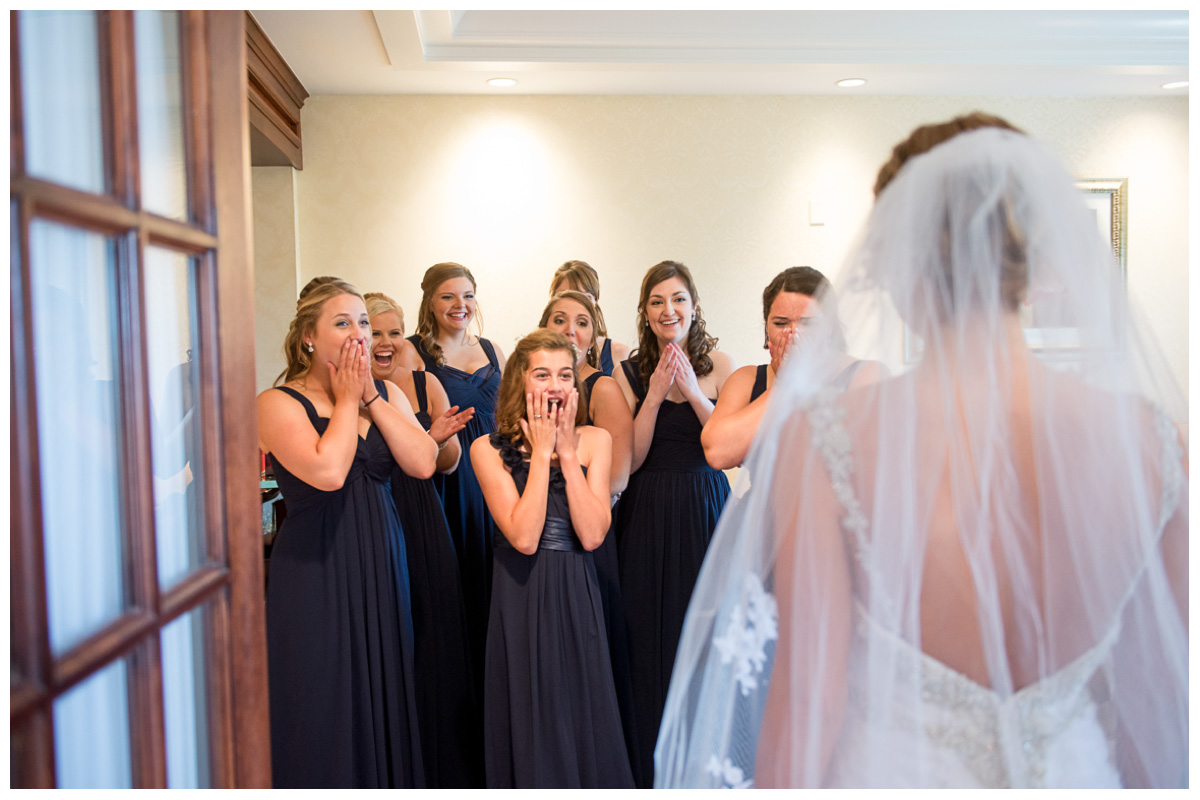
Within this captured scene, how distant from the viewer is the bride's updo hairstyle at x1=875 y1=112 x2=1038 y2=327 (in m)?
0.91

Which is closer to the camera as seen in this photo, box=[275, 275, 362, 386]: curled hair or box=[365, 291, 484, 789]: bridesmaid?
box=[275, 275, 362, 386]: curled hair

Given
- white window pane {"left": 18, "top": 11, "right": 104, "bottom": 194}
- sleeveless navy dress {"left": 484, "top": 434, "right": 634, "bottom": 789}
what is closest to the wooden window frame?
white window pane {"left": 18, "top": 11, "right": 104, "bottom": 194}

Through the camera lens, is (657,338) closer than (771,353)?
No

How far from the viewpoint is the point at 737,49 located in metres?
3.40

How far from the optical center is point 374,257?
3.87 metres

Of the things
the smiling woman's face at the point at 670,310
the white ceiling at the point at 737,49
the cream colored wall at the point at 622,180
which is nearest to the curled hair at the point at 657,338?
the smiling woman's face at the point at 670,310

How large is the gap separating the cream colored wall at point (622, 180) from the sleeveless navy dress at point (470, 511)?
1.28m

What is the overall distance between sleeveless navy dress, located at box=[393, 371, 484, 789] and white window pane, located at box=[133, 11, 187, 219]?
4.46 ft

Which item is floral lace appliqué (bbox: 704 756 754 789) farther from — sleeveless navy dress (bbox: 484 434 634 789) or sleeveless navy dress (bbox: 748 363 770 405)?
sleeveless navy dress (bbox: 748 363 770 405)

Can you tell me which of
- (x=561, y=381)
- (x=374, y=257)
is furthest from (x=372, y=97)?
(x=561, y=381)

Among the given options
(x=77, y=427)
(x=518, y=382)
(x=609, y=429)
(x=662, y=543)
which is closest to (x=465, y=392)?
(x=609, y=429)

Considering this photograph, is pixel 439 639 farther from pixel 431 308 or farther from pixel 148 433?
pixel 148 433

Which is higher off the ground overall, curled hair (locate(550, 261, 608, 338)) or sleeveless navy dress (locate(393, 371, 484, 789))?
curled hair (locate(550, 261, 608, 338))

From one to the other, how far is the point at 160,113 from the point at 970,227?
0.97 metres
